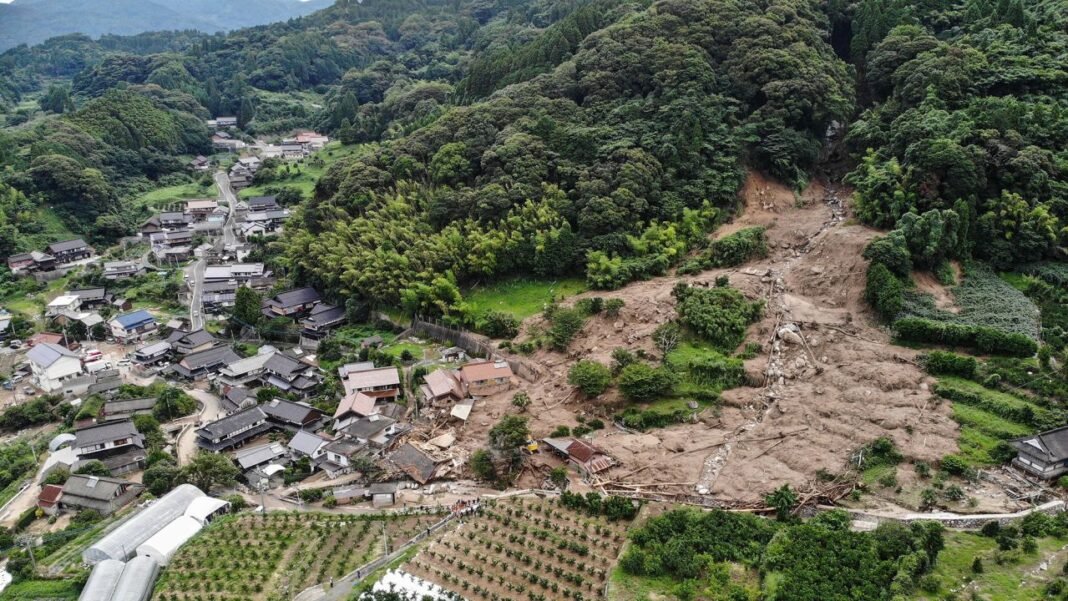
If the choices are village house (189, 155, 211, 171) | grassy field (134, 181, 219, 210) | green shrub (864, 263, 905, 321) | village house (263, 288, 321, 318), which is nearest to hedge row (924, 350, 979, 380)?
green shrub (864, 263, 905, 321)

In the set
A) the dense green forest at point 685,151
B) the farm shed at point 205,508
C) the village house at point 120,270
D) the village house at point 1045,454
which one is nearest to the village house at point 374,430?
the farm shed at point 205,508

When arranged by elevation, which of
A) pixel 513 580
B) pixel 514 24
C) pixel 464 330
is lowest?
pixel 513 580

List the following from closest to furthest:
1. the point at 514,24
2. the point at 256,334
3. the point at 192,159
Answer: the point at 256,334 < the point at 192,159 < the point at 514,24

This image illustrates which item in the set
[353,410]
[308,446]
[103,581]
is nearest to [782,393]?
[353,410]

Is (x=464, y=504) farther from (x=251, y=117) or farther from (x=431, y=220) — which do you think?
(x=251, y=117)

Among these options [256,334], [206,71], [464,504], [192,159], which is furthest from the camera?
[206,71]

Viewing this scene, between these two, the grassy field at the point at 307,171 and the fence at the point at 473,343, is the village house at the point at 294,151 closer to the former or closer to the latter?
the grassy field at the point at 307,171

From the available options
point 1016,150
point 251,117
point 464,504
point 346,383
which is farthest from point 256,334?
point 251,117

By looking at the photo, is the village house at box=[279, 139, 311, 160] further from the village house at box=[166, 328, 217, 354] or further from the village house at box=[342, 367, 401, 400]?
the village house at box=[342, 367, 401, 400]
